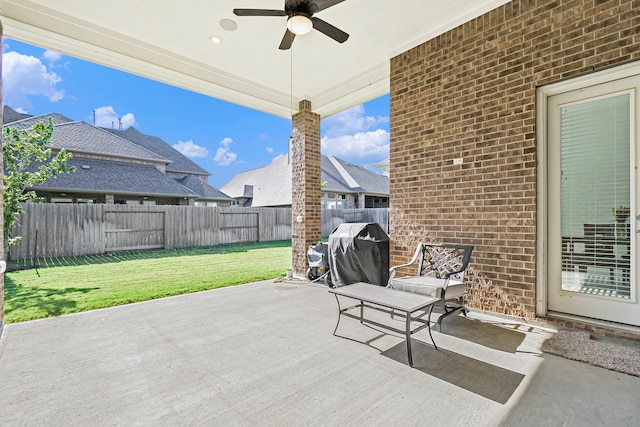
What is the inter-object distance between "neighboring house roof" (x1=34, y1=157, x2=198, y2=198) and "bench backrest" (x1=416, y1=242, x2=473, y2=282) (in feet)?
46.8

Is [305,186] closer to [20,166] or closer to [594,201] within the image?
[594,201]

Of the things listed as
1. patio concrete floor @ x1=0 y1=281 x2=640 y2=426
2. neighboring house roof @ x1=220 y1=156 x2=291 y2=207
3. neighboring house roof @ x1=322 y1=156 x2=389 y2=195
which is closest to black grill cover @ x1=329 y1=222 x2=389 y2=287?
patio concrete floor @ x1=0 y1=281 x2=640 y2=426

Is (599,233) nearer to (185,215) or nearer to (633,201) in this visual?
(633,201)

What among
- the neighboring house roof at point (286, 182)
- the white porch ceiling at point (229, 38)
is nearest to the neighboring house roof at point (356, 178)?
the neighboring house roof at point (286, 182)

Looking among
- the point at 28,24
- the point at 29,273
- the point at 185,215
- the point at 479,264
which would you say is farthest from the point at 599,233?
the point at 185,215

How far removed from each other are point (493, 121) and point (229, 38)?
378cm

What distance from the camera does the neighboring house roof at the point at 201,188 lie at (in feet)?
61.7

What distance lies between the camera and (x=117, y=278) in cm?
574

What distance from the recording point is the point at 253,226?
13102mm

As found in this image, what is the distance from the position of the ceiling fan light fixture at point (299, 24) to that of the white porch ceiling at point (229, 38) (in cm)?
64

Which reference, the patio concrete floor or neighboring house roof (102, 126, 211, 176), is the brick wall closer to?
the patio concrete floor

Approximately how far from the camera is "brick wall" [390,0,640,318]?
298cm

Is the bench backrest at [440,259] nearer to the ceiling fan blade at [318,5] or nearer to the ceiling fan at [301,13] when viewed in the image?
the ceiling fan at [301,13]

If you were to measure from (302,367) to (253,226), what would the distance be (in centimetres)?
1110
